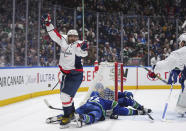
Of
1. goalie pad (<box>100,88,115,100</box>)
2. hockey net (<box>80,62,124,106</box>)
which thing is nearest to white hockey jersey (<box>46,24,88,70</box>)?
goalie pad (<box>100,88,115,100</box>)

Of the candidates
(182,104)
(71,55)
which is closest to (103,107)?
(71,55)

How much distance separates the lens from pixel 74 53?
14.6ft

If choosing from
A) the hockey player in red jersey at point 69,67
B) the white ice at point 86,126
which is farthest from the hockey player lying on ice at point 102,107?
the hockey player in red jersey at point 69,67

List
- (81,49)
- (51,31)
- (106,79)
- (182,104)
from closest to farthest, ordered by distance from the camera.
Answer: (81,49) → (51,31) → (182,104) → (106,79)

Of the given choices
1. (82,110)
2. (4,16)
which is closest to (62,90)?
(82,110)

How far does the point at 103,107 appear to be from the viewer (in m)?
4.77

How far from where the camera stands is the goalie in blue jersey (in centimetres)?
447

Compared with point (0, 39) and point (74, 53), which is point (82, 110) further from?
point (0, 39)

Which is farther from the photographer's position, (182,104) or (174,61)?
(182,104)

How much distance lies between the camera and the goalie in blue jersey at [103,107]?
447 cm

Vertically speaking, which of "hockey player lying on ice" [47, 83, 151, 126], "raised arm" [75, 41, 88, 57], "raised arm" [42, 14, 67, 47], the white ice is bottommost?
the white ice

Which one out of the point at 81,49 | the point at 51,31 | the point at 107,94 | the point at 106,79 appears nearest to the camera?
the point at 81,49

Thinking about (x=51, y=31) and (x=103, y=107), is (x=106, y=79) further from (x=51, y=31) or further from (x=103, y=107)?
(x=51, y=31)

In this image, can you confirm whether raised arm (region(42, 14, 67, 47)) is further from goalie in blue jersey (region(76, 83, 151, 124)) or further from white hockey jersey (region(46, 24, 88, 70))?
goalie in blue jersey (region(76, 83, 151, 124))
